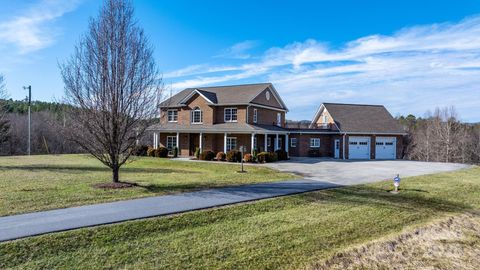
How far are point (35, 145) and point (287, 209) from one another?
5709 centimetres

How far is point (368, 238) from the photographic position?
7.90 m

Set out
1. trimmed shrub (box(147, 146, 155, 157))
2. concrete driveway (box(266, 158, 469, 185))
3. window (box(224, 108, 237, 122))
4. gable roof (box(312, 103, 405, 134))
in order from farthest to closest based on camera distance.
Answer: gable roof (box(312, 103, 405, 134)), trimmed shrub (box(147, 146, 155, 157)), window (box(224, 108, 237, 122)), concrete driveway (box(266, 158, 469, 185))

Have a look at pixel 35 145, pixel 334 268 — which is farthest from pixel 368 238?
pixel 35 145

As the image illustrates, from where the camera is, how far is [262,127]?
99.8 feet

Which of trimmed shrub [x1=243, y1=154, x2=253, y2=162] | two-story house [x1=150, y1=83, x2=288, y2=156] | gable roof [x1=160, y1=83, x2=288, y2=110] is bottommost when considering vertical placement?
trimmed shrub [x1=243, y1=154, x2=253, y2=162]

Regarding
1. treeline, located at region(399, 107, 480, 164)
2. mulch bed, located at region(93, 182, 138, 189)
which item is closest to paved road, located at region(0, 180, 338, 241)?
mulch bed, located at region(93, 182, 138, 189)

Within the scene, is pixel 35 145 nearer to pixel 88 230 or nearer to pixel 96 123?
pixel 96 123

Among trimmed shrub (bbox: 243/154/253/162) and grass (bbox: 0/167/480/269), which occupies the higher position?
trimmed shrub (bbox: 243/154/253/162)

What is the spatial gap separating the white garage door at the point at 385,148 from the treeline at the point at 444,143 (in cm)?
1411

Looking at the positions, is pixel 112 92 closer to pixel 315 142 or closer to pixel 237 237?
pixel 237 237

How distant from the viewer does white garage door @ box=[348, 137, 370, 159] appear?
3503 centimetres

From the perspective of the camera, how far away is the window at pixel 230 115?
31516mm

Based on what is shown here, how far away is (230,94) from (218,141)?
200 inches

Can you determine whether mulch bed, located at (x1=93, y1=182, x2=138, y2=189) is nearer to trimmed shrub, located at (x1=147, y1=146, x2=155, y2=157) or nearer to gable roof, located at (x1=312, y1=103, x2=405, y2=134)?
trimmed shrub, located at (x1=147, y1=146, x2=155, y2=157)
